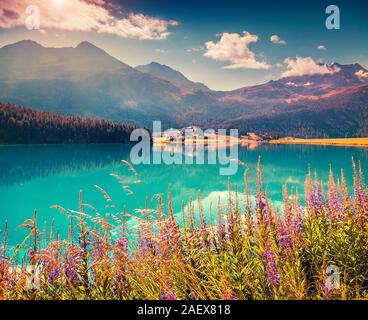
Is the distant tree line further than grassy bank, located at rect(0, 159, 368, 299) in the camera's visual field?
Yes

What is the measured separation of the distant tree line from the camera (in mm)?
111062

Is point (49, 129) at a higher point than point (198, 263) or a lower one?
higher

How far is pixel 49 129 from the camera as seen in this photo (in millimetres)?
117812

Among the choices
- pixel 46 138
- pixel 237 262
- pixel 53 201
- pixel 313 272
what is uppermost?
pixel 46 138

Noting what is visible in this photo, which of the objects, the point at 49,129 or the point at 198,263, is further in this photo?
the point at 49,129

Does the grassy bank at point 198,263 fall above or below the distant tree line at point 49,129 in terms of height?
below

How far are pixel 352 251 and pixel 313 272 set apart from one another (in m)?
0.62

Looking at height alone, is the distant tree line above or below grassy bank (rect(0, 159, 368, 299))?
above

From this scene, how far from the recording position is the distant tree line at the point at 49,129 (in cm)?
11106

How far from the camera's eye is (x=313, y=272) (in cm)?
436
